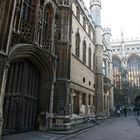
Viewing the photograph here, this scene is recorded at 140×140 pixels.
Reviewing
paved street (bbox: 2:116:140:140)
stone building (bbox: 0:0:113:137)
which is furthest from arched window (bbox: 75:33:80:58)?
paved street (bbox: 2:116:140:140)

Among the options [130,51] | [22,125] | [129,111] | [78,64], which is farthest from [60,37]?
[130,51]

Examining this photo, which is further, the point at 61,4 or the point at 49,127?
the point at 61,4

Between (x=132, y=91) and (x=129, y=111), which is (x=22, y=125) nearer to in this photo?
(x=129, y=111)

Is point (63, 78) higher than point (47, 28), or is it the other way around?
point (47, 28)

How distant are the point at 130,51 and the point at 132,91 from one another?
37.8 ft

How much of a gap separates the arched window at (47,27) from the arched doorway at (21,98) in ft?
5.11

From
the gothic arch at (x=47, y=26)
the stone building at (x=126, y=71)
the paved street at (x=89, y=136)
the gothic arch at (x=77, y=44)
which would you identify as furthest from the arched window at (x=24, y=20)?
the stone building at (x=126, y=71)

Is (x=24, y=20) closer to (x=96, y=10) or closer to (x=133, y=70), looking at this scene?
(x=96, y=10)

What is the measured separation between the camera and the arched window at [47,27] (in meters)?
11.1

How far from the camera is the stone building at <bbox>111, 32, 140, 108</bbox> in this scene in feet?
149

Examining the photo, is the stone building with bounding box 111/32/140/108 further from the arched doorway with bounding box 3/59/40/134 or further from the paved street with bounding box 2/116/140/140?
the arched doorway with bounding box 3/59/40/134

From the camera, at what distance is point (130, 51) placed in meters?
50.7

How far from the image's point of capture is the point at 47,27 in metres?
11.8

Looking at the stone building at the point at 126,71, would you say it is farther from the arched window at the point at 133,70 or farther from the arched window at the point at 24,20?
the arched window at the point at 24,20
